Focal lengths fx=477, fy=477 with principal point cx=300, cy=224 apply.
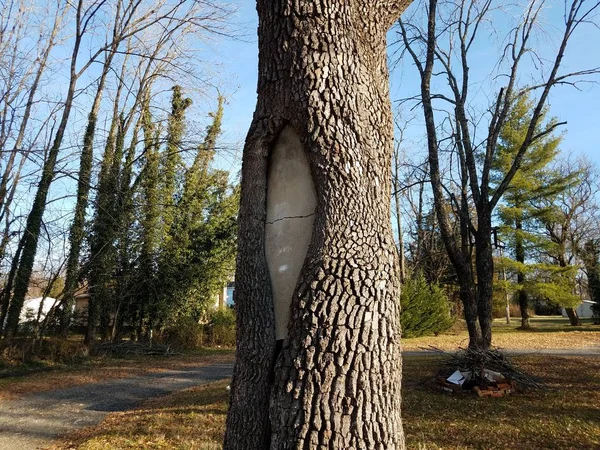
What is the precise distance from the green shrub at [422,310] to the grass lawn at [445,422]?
Answer: 13248 mm

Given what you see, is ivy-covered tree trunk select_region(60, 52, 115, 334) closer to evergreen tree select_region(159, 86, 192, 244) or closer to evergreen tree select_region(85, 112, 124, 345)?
evergreen tree select_region(85, 112, 124, 345)

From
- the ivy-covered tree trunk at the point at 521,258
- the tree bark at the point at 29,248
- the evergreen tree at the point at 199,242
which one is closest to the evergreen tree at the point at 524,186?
the ivy-covered tree trunk at the point at 521,258

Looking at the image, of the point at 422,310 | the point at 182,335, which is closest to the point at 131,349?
the point at 182,335

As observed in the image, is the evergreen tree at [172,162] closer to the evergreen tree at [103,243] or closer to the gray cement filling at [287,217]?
the evergreen tree at [103,243]

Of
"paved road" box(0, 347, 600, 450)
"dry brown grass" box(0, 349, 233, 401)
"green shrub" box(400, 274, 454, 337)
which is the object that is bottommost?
"paved road" box(0, 347, 600, 450)

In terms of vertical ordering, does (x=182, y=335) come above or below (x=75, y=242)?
below

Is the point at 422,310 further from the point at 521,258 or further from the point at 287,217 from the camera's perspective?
the point at 287,217

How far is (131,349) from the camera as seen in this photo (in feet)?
54.6

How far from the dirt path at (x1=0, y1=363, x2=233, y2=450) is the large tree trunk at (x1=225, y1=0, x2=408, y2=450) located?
5.03 metres

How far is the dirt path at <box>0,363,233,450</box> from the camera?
6559 mm

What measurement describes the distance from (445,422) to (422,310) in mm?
17341

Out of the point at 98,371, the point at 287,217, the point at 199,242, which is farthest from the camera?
the point at 199,242

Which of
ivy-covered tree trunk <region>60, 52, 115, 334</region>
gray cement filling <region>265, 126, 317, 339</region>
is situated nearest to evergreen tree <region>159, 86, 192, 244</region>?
ivy-covered tree trunk <region>60, 52, 115, 334</region>

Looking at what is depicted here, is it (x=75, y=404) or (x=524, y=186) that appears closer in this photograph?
(x=75, y=404)
